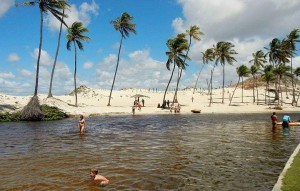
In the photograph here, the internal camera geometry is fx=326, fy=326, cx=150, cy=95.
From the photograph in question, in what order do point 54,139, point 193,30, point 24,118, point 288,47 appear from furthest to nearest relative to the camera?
point 288,47 < point 193,30 < point 24,118 < point 54,139

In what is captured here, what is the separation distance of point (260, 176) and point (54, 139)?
55.1ft

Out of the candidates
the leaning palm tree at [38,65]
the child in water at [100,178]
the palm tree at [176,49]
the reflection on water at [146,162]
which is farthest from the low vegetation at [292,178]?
the palm tree at [176,49]

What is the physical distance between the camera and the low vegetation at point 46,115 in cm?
4069

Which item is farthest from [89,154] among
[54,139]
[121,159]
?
[54,139]

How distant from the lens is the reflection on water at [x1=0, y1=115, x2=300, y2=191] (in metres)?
12.6

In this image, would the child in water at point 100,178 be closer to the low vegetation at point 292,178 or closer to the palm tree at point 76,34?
the low vegetation at point 292,178

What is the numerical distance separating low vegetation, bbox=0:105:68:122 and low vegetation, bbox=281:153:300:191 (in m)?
35.2

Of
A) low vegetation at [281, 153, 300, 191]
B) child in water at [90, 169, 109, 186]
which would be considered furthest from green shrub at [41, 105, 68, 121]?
low vegetation at [281, 153, 300, 191]

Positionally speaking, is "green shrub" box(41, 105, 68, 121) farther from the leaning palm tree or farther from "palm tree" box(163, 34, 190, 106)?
"palm tree" box(163, 34, 190, 106)

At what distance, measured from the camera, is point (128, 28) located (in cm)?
6556

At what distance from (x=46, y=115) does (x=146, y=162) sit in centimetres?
2945

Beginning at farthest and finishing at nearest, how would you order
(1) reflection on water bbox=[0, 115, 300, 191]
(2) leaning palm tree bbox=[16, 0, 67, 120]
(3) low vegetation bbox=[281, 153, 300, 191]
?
1. (2) leaning palm tree bbox=[16, 0, 67, 120]
2. (1) reflection on water bbox=[0, 115, 300, 191]
3. (3) low vegetation bbox=[281, 153, 300, 191]

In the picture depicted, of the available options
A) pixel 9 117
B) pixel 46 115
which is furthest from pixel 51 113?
pixel 9 117

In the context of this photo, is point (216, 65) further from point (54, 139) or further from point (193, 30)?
point (54, 139)
